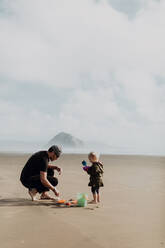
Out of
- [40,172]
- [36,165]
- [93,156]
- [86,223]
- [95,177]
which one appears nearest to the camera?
[86,223]

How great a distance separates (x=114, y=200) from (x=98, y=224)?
2214 mm

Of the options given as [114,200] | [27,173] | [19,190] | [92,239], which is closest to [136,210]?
[114,200]

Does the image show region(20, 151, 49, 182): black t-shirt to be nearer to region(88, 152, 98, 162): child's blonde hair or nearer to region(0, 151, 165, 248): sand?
region(0, 151, 165, 248): sand

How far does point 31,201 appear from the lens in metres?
6.37

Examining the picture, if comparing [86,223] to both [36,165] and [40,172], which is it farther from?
[36,165]

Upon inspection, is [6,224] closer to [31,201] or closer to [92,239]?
[92,239]

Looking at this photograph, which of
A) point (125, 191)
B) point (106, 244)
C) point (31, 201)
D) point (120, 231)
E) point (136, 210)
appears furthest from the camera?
point (125, 191)

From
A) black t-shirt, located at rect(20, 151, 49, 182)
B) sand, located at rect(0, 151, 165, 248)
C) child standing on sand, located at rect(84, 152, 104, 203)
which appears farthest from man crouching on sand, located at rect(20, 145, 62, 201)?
child standing on sand, located at rect(84, 152, 104, 203)

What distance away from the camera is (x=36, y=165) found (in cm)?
629

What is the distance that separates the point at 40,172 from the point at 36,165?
357mm

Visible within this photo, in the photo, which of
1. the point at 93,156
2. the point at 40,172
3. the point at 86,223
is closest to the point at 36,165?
the point at 40,172

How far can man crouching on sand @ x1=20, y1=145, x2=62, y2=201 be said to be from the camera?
19.6 feet

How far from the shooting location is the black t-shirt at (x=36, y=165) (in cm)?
601

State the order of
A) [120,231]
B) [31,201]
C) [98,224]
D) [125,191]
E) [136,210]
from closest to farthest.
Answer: [120,231]
[98,224]
[136,210]
[31,201]
[125,191]
